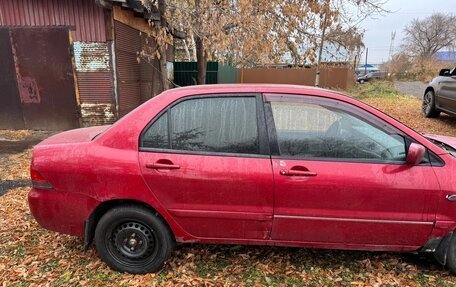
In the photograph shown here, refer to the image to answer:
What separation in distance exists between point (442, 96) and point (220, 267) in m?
8.04

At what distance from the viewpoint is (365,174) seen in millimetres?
2604

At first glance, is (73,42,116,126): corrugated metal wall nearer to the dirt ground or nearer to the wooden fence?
the dirt ground

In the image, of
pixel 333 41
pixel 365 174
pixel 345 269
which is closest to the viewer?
pixel 365 174

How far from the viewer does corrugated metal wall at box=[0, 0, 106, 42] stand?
7.75 m

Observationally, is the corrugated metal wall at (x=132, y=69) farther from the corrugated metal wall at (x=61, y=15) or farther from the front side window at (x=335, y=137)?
the front side window at (x=335, y=137)

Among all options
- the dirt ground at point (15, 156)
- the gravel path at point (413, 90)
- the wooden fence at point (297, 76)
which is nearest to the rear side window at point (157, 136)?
the dirt ground at point (15, 156)

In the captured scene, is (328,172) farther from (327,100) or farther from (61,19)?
(61,19)

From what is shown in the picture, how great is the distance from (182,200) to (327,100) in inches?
56.9

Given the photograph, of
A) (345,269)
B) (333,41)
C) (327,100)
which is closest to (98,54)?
(333,41)

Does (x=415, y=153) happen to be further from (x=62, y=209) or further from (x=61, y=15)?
(x=61, y=15)

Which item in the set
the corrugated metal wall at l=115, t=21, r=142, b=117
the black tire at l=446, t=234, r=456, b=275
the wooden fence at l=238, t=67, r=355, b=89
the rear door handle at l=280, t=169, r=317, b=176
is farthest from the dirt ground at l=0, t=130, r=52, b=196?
the wooden fence at l=238, t=67, r=355, b=89

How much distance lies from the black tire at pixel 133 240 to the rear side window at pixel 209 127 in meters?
0.62

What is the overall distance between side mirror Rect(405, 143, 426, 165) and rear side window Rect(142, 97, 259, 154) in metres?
1.15

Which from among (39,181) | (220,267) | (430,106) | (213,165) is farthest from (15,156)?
(430,106)
